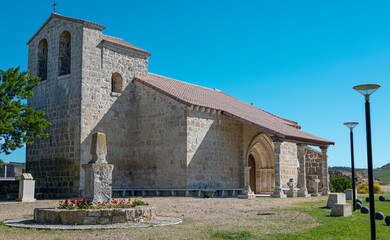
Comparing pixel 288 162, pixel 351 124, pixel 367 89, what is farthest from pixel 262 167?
pixel 367 89

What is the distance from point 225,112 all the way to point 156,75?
20.7 ft

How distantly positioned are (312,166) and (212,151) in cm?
992

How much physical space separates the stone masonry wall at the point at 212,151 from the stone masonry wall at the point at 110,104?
3.92m

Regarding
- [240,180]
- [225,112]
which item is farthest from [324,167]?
[225,112]

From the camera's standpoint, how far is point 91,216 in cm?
952

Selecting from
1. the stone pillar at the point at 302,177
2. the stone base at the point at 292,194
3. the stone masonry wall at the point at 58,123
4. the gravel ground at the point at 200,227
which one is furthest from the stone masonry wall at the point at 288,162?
the gravel ground at the point at 200,227

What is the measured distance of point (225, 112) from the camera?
2183 cm

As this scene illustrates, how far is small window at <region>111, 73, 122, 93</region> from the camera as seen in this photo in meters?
22.7

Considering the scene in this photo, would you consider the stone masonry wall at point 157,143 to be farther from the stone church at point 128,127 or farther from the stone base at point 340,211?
the stone base at point 340,211

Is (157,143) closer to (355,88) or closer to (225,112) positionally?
(225,112)

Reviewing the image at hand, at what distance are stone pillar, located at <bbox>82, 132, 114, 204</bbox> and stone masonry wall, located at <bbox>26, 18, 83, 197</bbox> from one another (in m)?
9.90

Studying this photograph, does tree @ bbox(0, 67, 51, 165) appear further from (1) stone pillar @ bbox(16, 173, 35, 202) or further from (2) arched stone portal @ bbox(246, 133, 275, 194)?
(2) arched stone portal @ bbox(246, 133, 275, 194)

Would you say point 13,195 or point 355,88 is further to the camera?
point 13,195

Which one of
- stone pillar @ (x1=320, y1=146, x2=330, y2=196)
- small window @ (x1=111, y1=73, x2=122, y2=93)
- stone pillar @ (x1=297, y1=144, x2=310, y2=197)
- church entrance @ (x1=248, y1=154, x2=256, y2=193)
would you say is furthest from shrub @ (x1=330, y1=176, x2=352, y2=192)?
small window @ (x1=111, y1=73, x2=122, y2=93)
